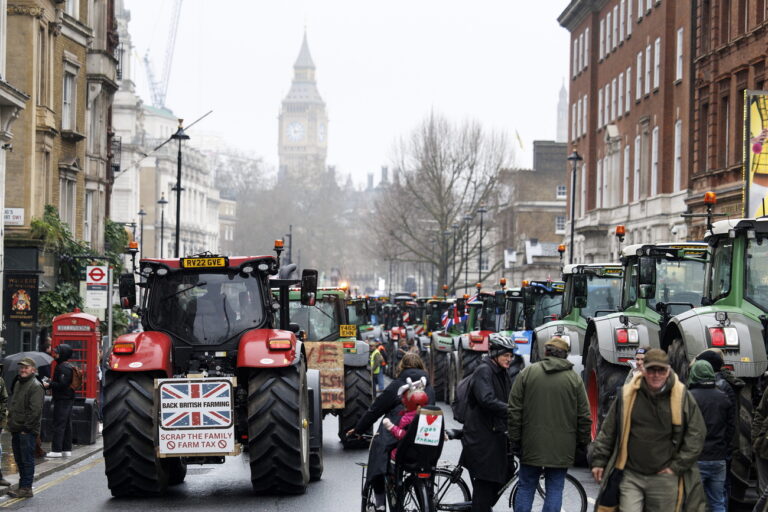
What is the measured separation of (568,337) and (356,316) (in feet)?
53.3

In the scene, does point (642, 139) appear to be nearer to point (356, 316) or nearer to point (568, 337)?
point (356, 316)

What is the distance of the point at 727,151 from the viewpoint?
43250 mm

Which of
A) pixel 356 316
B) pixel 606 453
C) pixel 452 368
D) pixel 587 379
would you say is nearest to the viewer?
pixel 606 453

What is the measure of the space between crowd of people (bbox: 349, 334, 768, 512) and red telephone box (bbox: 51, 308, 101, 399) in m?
14.1

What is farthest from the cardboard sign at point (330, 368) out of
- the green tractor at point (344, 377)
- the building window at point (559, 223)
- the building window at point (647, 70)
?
the building window at point (559, 223)

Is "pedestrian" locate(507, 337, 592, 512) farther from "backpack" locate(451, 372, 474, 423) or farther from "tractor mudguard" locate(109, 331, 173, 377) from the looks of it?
"tractor mudguard" locate(109, 331, 173, 377)

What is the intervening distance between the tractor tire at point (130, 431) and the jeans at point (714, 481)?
5793 mm

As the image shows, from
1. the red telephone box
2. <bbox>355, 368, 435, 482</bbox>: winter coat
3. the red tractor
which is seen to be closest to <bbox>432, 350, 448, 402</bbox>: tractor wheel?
the red telephone box

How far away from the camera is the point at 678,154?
51.9 meters

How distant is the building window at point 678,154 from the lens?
51.4 metres

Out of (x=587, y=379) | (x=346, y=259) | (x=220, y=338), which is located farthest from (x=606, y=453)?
(x=346, y=259)

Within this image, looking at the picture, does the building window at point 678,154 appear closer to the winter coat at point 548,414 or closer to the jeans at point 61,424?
the jeans at point 61,424

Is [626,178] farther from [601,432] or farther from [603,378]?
[601,432]

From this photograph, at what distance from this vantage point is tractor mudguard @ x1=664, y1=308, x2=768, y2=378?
13.7 meters
